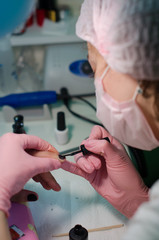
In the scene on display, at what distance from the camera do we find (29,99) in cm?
107

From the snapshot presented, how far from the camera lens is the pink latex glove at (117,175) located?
0.67 m

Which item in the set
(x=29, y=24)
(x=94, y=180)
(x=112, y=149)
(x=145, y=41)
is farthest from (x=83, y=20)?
(x=29, y=24)

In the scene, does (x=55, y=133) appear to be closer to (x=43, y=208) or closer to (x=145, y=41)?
(x=43, y=208)

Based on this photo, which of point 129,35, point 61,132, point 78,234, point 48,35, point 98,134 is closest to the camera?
point 129,35

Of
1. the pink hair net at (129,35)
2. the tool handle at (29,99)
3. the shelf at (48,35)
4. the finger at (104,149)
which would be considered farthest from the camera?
the shelf at (48,35)

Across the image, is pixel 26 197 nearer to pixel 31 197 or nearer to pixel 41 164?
pixel 31 197

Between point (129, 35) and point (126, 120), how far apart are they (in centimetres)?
17

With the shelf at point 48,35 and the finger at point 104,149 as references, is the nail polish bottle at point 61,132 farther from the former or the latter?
the shelf at point 48,35

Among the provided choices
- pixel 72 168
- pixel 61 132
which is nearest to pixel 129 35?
pixel 72 168

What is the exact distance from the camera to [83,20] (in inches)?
21.3

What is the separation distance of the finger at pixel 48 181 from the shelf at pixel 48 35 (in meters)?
0.69

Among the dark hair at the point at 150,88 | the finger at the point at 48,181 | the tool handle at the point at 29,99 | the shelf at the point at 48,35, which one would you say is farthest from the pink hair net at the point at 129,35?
the shelf at the point at 48,35

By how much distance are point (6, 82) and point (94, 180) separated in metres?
0.70

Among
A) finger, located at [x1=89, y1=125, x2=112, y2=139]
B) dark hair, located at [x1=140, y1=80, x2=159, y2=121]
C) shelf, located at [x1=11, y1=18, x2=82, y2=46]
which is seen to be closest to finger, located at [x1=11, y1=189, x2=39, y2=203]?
finger, located at [x1=89, y1=125, x2=112, y2=139]
